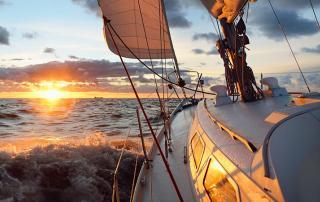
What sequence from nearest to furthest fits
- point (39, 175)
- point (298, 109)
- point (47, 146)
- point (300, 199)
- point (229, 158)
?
point (300, 199) → point (298, 109) → point (229, 158) → point (39, 175) → point (47, 146)

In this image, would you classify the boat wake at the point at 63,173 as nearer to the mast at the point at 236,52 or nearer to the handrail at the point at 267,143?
the mast at the point at 236,52

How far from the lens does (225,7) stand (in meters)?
6.30

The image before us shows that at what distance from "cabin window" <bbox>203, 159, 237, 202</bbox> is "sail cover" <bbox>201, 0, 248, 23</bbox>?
8.57ft

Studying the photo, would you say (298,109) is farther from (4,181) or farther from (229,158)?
(4,181)

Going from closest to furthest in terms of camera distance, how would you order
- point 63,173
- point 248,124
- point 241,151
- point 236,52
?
point 241,151, point 248,124, point 236,52, point 63,173

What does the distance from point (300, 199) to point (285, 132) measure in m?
0.72

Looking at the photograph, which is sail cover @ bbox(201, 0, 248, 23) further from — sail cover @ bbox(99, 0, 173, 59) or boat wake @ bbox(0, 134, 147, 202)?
boat wake @ bbox(0, 134, 147, 202)

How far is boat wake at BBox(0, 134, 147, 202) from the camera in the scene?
31.3 feet

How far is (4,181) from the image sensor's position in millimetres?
10078

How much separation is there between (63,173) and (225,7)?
7350mm

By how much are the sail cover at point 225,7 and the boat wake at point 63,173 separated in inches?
203

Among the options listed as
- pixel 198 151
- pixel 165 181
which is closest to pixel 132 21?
pixel 165 181

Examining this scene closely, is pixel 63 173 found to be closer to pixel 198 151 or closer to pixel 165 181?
pixel 165 181

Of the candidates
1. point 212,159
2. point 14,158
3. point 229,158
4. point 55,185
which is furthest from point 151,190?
point 14,158
